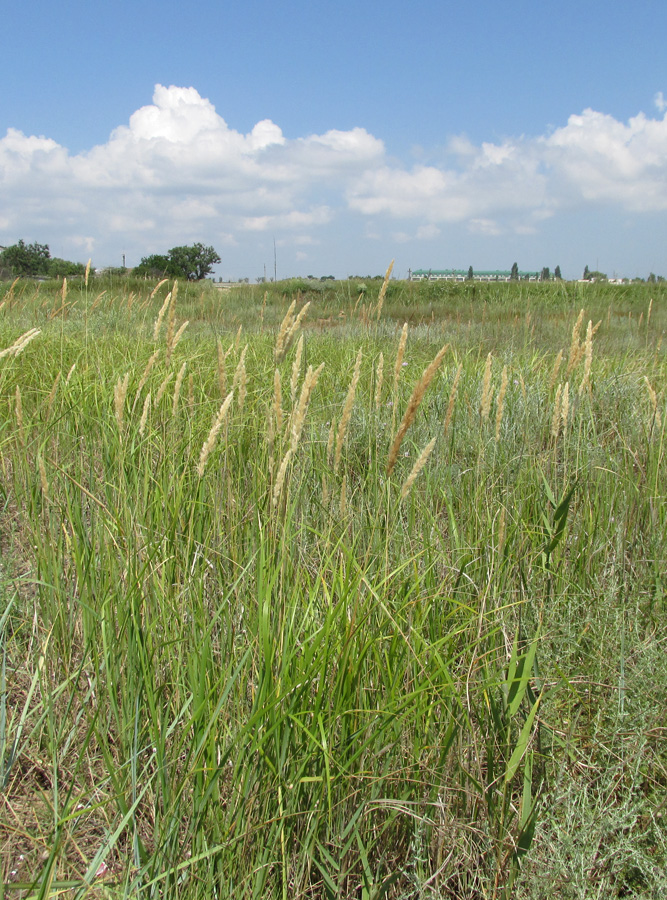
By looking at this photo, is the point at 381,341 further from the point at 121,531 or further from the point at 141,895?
the point at 141,895

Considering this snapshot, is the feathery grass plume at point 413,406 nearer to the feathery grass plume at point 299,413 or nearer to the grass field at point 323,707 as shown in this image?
the grass field at point 323,707

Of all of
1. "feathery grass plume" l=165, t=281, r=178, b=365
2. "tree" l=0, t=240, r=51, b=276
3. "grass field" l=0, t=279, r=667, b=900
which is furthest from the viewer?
"tree" l=0, t=240, r=51, b=276

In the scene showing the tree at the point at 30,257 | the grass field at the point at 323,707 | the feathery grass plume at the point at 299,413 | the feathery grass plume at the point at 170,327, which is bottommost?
the grass field at the point at 323,707

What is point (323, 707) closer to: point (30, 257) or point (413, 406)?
point (413, 406)

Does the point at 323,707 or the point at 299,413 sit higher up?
the point at 299,413

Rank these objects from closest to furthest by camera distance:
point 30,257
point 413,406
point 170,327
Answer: point 413,406
point 170,327
point 30,257

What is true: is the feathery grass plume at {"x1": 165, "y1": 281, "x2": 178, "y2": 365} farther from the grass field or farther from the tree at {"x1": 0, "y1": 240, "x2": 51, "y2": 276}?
the tree at {"x1": 0, "y1": 240, "x2": 51, "y2": 276}

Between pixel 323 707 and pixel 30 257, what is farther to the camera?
pixel 30 257

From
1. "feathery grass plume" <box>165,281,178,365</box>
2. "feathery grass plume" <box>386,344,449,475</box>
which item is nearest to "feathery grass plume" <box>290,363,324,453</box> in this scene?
"feathery grass plume" <box>386,344,449,475</box>

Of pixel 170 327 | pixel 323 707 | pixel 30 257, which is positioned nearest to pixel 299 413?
pixel 323 707

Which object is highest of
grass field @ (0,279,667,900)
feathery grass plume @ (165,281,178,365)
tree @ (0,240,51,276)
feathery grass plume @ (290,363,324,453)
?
tree @ (0,240,51,276)

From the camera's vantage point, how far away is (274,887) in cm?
88

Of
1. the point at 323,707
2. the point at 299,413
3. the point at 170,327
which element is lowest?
the point at 323,707

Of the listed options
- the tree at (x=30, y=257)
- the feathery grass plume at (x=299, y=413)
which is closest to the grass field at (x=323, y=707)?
the feathery grass plume at (x=299, y=413)
